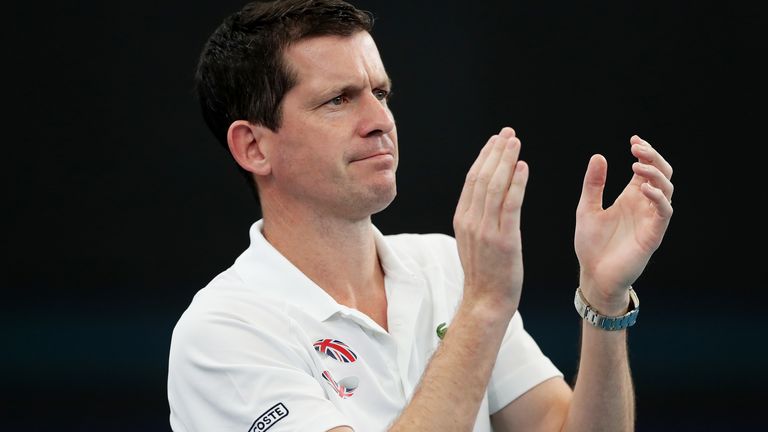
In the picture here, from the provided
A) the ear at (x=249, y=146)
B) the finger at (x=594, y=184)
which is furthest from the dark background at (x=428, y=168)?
the finger at (x=594, y=184)

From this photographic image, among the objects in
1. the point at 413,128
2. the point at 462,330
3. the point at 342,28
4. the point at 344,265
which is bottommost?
the point at 462,330

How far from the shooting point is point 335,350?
2.55 metres

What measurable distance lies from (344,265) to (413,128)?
7.92 feet

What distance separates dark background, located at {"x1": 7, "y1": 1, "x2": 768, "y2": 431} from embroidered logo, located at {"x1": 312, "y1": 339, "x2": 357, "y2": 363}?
8.24ft

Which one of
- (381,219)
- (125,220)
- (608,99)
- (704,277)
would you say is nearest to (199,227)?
(125,220)

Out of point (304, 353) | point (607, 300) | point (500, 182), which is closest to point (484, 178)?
point (500, 182)

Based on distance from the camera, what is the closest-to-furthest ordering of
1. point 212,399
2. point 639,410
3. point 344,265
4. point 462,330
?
point 462,330
point 212,399
point 344,265
point 639,410

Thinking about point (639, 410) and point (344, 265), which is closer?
point (344, 265)

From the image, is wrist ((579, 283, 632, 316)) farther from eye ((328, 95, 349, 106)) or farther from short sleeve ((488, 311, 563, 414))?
eye ((328, 95, 349, 106))

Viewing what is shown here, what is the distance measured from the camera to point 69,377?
499cm

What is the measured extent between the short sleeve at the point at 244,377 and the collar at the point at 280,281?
0.10 metres

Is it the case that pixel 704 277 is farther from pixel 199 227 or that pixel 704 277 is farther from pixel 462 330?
pixel 462 330

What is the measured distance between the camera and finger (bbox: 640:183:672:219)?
7.57 feet

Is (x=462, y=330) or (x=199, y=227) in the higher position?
(x=199, y=227)
